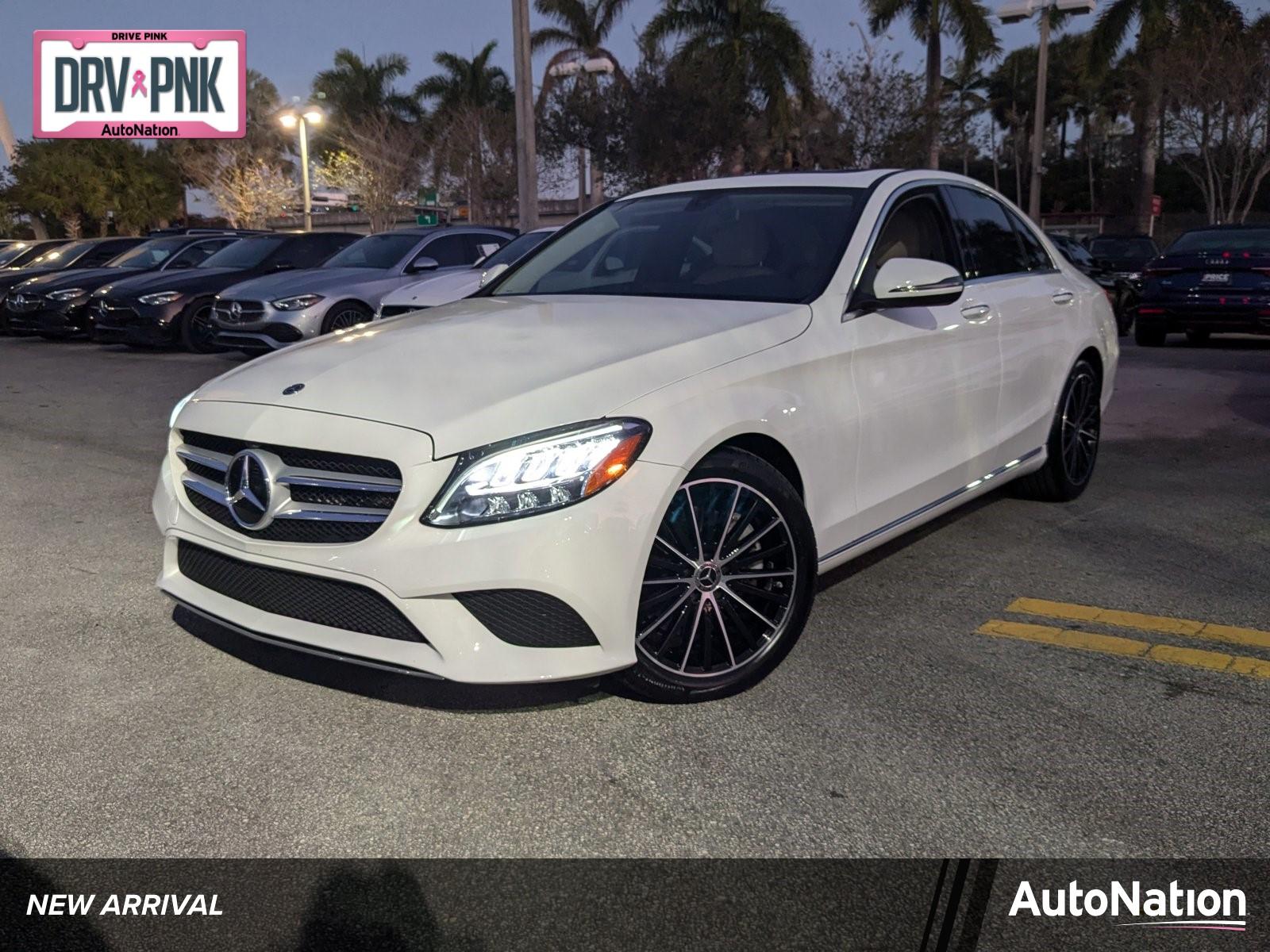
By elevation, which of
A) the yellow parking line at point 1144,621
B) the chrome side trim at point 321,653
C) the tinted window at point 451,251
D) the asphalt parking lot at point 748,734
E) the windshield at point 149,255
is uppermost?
the windshield at point 149,255

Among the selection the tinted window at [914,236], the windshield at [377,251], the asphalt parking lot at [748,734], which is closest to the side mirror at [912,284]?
the tinted window at [914,236]

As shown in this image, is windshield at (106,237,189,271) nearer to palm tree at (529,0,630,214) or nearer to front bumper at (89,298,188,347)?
front bumper at (89,298,188,347)

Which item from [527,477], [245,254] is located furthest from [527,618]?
[245,254]

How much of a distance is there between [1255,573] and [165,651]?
4164 millimetres

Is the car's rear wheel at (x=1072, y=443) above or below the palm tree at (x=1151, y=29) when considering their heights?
below

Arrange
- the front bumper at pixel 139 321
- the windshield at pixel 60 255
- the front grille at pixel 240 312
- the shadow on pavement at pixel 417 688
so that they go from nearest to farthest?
the shadow on pavement at pixel 417 688 < the front grille at pixel 240 312 < the front bumper at pixel 139 321 < the windshield at pixel 60 255

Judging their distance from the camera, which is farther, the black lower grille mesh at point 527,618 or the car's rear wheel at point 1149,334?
the car's rear wheel at point 1149,334

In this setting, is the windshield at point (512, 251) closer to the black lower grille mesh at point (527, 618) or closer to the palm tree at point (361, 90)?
the black lower grille mesh at point (527, 618)

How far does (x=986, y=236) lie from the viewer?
5.39 m

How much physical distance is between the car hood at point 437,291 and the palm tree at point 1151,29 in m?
27.7

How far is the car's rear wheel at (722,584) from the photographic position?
3387 millimetres

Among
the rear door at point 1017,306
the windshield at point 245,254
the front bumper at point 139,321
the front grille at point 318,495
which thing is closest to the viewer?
the front grille at point 318,495

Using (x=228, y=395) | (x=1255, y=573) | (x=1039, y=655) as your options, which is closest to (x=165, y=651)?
(x=228, y=395)

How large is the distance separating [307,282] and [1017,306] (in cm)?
906
